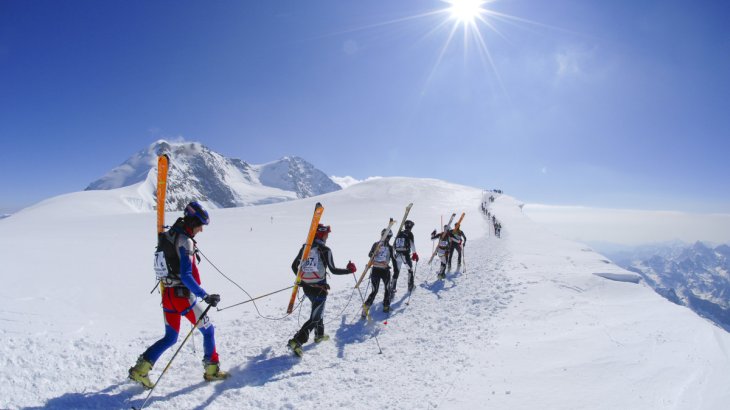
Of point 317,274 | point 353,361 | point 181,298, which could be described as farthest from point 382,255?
point 181,298

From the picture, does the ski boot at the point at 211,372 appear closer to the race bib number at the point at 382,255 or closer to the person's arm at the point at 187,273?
the person's arm at the point at 187,273

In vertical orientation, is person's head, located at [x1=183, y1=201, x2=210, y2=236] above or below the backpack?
above

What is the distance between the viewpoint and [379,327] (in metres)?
8.33

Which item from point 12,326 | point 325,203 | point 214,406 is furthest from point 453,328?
point 325,203

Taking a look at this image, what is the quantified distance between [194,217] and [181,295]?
1.29 meters

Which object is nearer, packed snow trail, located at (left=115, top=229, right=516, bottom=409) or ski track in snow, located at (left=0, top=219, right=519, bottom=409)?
ski track in snow, located at (left=0, top=219, right=519, bottom=409)

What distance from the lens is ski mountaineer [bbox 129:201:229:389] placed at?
5172 mm

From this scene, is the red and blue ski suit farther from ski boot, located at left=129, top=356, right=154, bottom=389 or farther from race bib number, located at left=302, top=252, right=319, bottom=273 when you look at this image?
race bib number, located at left=302, top=252, right=319, bottom=273

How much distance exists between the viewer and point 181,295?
544 centimetres

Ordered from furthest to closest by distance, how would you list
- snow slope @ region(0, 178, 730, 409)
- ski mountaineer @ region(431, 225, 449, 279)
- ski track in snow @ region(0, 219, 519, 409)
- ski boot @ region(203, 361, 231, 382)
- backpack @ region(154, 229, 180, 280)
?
1. ski mountaineer @ region(431, 225, 449, 279)
2. ski boot @ region(203, 361, 231, 382)
3. backpack @ region(154, 229, 180, 280)
4. ski track in snow @ region(0, 219, 519, 409)
5. snow slope @ region(0, 178, 730, 409)

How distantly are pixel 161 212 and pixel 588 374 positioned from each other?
→ 25.0 ft

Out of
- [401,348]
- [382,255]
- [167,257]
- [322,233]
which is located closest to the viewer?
[167,257]

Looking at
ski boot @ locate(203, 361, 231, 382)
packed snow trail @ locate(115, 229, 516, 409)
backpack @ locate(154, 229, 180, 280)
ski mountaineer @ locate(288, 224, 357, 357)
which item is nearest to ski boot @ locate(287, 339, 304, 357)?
packed snow trail @ locate(115, 229, 516, 409)

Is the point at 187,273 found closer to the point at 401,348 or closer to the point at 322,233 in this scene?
the point at 322,233
